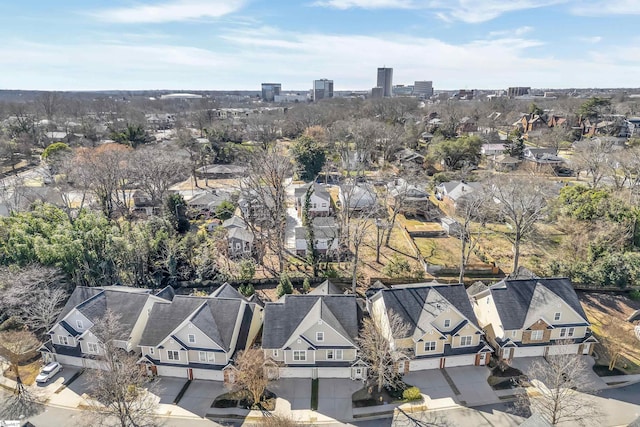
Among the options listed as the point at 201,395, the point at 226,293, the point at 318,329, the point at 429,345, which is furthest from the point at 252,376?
the point at 429,345

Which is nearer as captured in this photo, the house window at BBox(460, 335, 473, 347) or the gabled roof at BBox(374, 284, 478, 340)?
the gabled roof at BBox(374, 284, 478, 340)

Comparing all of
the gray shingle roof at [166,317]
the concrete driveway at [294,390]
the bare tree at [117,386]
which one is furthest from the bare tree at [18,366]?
the concrete driveway at [294,390]

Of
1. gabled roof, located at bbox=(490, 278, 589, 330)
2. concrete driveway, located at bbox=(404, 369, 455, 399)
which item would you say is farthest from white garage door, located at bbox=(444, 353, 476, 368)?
gabled roof, located at bbox=(490, 278, 589, 330)

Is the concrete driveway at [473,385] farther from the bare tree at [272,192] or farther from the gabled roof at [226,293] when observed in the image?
the bare tree at [272,192]

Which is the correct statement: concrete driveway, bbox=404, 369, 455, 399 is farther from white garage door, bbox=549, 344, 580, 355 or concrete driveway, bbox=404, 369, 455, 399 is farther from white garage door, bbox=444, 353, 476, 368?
white garage door, bbox=549, 344, 580, 355

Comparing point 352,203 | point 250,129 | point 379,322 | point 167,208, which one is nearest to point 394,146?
point 352,203
